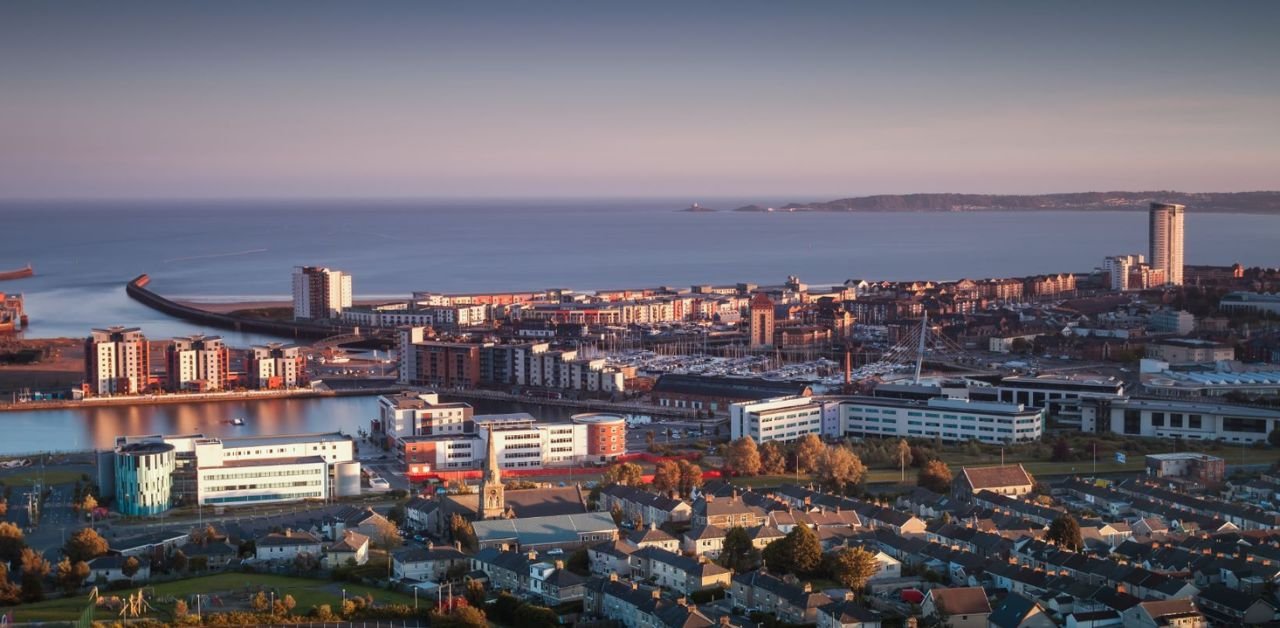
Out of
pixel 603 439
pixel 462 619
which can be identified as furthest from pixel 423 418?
pixel 462 619

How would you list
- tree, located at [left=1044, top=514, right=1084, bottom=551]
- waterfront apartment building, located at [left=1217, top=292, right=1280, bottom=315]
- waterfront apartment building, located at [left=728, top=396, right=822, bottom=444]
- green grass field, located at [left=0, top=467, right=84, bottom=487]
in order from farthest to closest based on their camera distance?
waterfront apartment building, located at [left=1217, top=292, right=1280, bottom=315] < waterfront apartment building, located at [left=728, top=396, right=822, bottom=444] < green grass field, located at [left=0, top=467, right=84, bottom=487] < tree, located at [left=1044, top=514, right=1084, bottom=551]

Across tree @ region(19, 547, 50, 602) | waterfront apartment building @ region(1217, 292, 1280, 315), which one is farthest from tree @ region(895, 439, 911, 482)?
waterfront apartment building @ region(1217, 292, 1280, 315)

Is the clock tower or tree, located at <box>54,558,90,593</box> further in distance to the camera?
the clock tower

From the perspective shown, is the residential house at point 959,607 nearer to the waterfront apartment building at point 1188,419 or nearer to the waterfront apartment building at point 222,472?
the waterfront apartment building at point 222,472

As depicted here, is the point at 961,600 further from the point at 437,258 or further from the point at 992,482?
the point at 437,258

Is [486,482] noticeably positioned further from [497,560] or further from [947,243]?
[947,243]

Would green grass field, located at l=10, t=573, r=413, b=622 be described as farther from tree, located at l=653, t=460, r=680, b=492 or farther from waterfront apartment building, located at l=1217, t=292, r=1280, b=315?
waterfront apartment building, located at l=1217, t=292, r=1280, b=315

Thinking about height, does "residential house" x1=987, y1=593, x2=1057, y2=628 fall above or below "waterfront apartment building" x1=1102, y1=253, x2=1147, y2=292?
below
